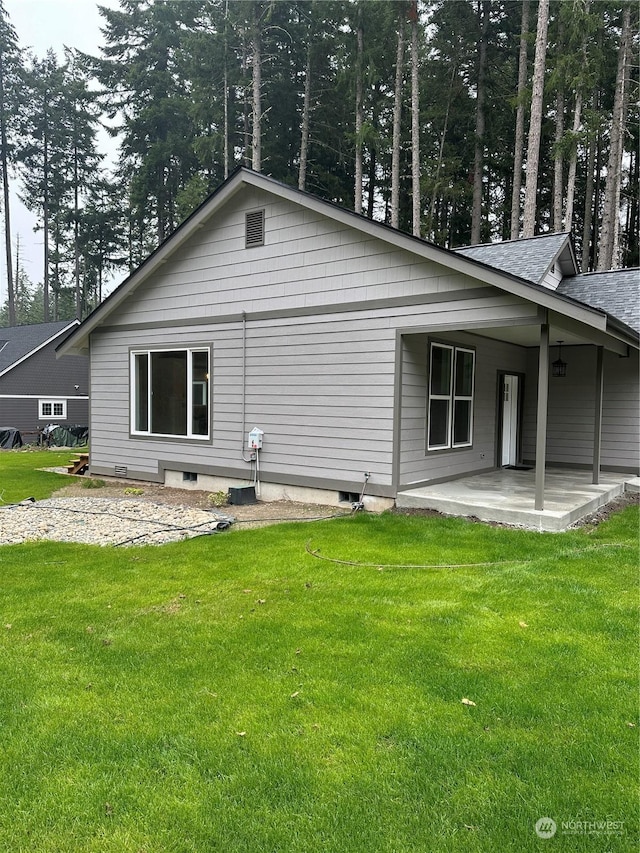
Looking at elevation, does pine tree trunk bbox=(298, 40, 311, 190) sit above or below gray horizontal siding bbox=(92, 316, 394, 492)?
above

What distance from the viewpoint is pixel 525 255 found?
9656mm

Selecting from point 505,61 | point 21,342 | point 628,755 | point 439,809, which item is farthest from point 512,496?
point 21,342

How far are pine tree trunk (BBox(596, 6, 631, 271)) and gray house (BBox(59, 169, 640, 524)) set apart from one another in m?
7.11

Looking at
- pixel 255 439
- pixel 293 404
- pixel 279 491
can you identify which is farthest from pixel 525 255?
pixel 279 491

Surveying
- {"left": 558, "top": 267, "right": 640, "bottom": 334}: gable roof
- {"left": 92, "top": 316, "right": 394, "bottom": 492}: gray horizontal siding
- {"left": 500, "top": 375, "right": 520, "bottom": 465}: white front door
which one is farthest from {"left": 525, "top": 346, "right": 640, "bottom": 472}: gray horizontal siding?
{"left": 92, "top": 316, "right": 394, "bottom": 492}: gray horizontal siding

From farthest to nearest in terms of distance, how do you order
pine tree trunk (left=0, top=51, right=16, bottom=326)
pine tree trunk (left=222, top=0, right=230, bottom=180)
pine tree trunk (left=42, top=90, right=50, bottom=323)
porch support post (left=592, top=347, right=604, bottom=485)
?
pine tree trunk (left=42, top=90, right=50, bottom=323) → pine tree trunk (left=0, top=51, right=16, bottom=326) → pine tree trunk (left=222, top=0, right=230, bottom=180) → porch support post (left=592, top=347, right=604, bottom=485)

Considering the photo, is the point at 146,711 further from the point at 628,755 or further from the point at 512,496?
the point at 512,496

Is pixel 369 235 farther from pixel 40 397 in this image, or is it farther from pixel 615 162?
pixel 40 397

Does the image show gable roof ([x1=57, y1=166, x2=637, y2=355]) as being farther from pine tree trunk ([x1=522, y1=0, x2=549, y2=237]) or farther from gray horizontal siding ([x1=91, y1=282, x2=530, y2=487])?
pine tree trunk ([x1=522, y1=0, x2=549, y2=237])

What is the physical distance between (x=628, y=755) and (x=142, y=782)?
192 centimetres

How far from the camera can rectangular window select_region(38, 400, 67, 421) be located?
2386 cm

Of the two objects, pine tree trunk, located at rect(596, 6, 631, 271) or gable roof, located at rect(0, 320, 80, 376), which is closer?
pine tree trunk, located at rect(596, 6, 631, 271)

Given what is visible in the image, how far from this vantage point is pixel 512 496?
23.6 ft

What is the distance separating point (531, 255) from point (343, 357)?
4.25m
